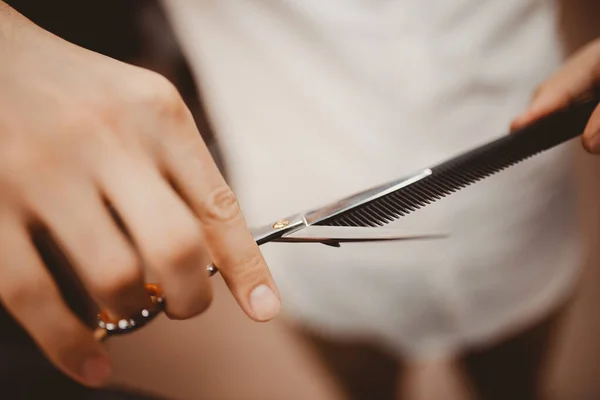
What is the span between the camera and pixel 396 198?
35 cm

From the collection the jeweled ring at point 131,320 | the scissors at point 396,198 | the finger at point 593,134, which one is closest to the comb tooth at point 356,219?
the scissors at point 396,198

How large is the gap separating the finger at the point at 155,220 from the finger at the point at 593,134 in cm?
33

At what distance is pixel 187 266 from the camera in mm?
264

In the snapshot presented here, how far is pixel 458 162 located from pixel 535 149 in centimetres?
8

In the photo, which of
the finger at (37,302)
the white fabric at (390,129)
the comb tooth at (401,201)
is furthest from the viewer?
the white fabric at (390,129)

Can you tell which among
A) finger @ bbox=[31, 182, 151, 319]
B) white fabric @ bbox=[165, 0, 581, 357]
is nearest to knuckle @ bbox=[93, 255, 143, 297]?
finger @ bbox=[31, 182, 151, 319]

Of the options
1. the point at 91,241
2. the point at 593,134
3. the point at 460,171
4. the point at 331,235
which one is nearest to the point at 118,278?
the point at 91,241

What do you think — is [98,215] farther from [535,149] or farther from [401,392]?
[401,392]

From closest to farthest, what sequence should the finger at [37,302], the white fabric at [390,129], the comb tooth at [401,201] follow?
the finger at [37,302] → the comb tooth at [401,201] → the white fabric at [390,129]

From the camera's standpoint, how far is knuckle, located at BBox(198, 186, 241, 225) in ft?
0.92

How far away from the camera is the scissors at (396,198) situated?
0.32 m

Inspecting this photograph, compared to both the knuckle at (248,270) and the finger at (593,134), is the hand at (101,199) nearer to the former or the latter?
the knuckle at (248,270)

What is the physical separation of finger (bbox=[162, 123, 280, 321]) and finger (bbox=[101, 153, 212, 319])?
0.01 m

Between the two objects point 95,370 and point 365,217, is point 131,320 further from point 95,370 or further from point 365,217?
point 365,217
